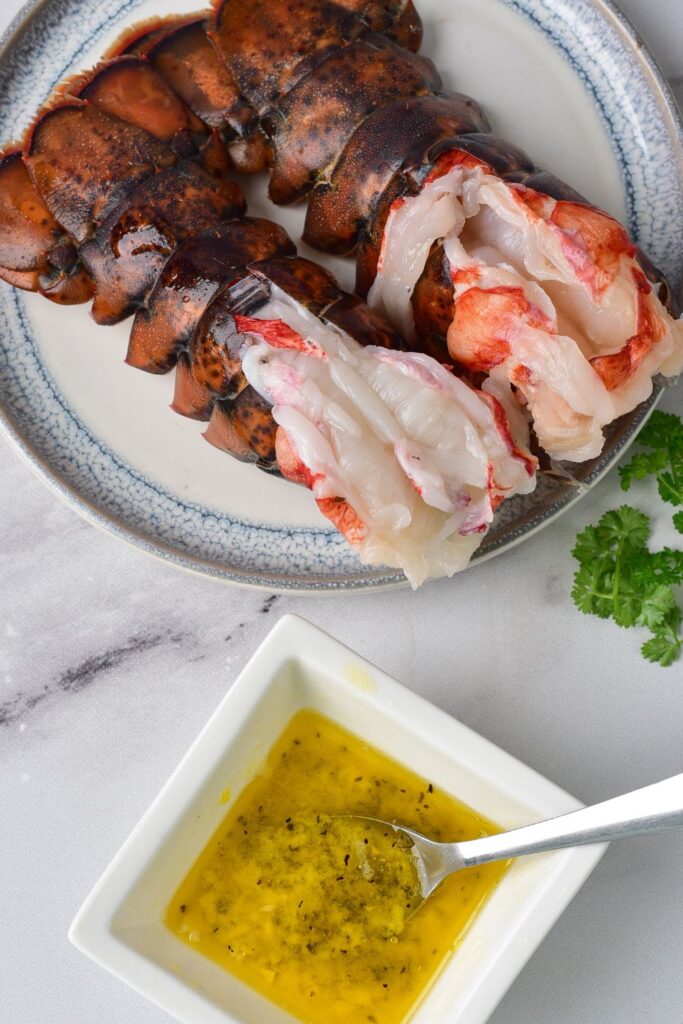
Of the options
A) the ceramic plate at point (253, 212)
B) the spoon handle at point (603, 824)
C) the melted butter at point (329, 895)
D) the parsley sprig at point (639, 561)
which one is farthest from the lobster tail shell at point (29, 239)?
the spoon handle at point (603, 824)

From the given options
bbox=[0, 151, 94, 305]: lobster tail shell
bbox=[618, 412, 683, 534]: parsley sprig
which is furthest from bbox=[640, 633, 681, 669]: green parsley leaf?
bbox=[0, 151, 94, 305]: lobster tail shell

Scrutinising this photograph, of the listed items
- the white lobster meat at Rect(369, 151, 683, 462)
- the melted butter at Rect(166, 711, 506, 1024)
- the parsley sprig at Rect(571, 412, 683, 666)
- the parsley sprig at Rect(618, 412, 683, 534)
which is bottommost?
the melted butter at Rect(166, 711, 506, 1024)

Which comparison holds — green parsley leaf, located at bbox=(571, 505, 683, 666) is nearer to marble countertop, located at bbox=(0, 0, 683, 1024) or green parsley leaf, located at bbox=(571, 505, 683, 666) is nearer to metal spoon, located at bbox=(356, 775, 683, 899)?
marble countertop, located at bbox=(0, 0, 683, 1024)

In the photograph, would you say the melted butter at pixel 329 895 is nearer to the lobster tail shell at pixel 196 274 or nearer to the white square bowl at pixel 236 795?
the white square bowl at pixel 236 795

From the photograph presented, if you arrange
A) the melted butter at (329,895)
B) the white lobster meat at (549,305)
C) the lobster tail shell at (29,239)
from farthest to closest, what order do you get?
1. the lobster tail shell at (29,239)
2. the melted butter at (329,895)
3. the white lobster meat at (549,305)

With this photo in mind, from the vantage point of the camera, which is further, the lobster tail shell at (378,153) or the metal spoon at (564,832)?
the lobster tail shell at (378,153)

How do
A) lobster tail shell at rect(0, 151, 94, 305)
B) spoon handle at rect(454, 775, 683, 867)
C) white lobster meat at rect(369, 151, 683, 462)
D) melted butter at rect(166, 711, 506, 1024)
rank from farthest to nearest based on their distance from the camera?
lobster tail shell at rect(0, 151, 94, 305), melted butter at rect(166, 711, 506, 1024), white lobster meat at rect(369, 151, 683, 462), spoon handle at rect(454, 775, 683, 867)
